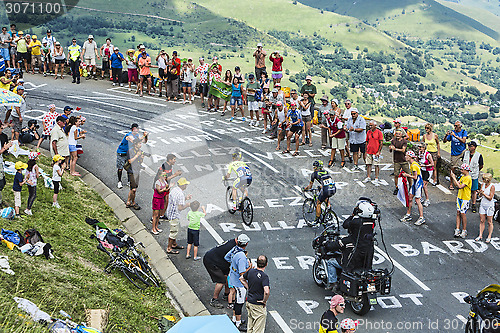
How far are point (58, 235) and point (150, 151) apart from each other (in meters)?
8.61

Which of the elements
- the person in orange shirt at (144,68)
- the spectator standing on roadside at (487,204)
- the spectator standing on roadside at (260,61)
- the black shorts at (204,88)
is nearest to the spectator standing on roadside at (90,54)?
the person in orange shirt at (144,68)

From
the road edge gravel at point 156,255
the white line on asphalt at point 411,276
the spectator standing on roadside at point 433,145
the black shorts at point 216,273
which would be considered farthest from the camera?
the spectator standing on roadside at point 433,145

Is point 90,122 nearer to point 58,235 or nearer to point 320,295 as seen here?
point 58,235

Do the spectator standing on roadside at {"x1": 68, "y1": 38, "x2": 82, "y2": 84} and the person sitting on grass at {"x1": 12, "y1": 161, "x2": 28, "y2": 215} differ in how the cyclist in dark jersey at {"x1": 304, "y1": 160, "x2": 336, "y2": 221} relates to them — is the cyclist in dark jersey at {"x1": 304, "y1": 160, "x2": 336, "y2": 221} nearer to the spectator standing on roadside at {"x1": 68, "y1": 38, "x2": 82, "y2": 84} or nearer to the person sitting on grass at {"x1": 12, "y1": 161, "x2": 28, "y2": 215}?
the person sitting on grass at {"x1": 12, "y1": 161, "x2": 28, "y2": 215}

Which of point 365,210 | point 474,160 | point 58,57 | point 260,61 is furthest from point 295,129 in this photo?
point 58,57

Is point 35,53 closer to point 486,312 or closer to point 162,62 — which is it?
point 162,62

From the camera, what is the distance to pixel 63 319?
32.8 feet

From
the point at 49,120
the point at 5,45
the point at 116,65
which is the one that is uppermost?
the point at 5,45

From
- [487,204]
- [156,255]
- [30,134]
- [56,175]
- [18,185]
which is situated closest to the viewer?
[18,185]

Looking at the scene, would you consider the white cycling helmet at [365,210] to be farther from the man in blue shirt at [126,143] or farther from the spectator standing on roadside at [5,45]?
the spectator standing on roadside at [5,45]

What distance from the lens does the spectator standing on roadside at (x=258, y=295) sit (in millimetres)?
11344

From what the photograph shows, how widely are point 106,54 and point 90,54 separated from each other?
2.82ft

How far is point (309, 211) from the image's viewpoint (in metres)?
16.9

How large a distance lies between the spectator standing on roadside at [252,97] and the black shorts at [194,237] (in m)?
11.7
